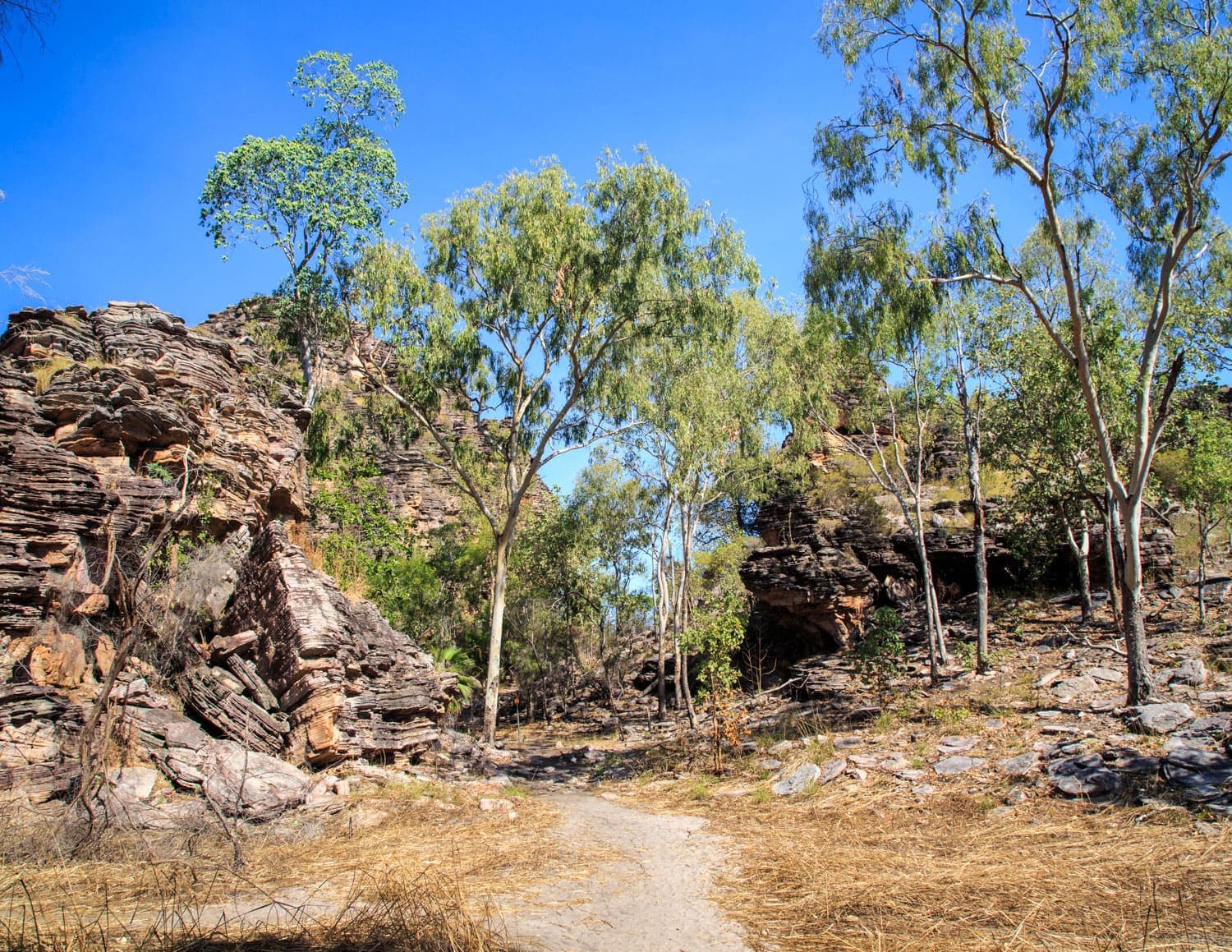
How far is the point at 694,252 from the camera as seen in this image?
15.3 meters

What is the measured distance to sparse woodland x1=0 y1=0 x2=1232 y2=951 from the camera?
5.05m

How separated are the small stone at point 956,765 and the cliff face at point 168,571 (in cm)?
749

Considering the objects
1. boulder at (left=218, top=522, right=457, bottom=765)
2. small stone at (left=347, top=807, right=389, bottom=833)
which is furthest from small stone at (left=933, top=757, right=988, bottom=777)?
boulder at (left=218, top=522, right=457, bottom=765)

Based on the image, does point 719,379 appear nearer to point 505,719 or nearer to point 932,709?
point 932,709

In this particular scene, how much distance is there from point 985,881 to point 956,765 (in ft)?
15.2

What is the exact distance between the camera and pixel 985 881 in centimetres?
484

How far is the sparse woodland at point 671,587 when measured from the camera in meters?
5.05

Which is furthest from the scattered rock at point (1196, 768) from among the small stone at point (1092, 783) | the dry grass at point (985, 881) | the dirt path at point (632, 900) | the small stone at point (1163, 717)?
the dirt path at point (632, 900)

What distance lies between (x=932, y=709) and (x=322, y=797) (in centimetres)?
950

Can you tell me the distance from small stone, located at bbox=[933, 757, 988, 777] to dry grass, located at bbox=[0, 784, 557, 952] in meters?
5.07

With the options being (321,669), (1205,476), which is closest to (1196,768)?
(1205,476)

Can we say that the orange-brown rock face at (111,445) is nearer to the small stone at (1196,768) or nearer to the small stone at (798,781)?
the small stone at (798,781)

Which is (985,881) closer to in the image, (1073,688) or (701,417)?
(1073,688)

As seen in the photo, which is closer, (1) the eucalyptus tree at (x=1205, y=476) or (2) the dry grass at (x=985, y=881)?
(2) the dry grass at (x=985, y=881)
